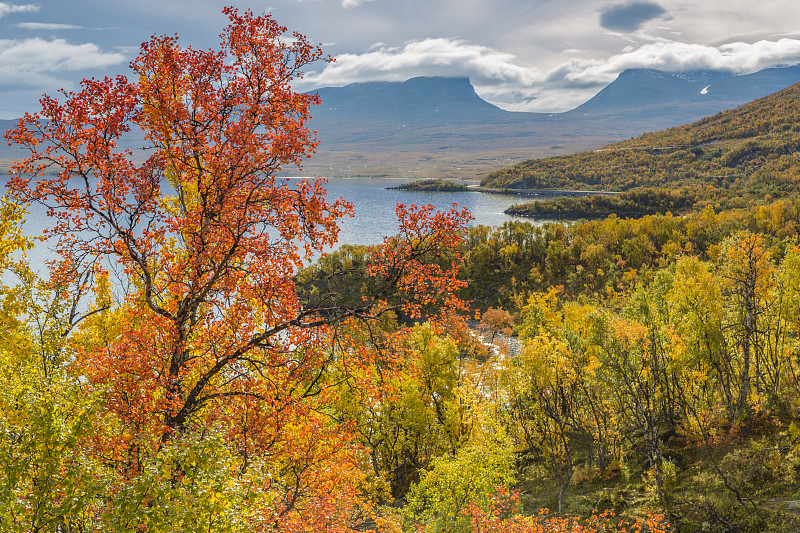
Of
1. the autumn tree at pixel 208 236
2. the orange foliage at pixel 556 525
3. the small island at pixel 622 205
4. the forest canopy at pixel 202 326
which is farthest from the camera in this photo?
the small island at pixel 622 205

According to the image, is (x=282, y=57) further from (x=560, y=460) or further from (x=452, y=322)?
(x=452, y=322)

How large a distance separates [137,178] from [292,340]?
4.19 meters

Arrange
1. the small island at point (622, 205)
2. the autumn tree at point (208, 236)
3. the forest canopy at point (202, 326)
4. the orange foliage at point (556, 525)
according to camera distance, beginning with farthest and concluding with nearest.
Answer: the small island at point (622, 205) → the orange foliage at point (556, 525) → the autumn tree at point (208, 236) → the forest canopy at point (202, 326)

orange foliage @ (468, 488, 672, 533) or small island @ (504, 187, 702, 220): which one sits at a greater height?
small island @ (504, 187, 702, 220)

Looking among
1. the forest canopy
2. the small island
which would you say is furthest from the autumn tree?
the small island

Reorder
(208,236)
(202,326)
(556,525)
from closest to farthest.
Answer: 1. (208,236)
2. (202,326)
3. (556,525)

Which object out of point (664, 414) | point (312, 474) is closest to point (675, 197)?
point (664, 414)

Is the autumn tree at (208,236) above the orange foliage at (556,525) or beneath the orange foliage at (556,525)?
above

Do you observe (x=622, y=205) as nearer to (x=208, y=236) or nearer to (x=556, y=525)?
(x=556, y=525)

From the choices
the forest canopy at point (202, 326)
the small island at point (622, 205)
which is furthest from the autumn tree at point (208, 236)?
the small island at point (622, 205)

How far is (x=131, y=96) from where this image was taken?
29.4ft

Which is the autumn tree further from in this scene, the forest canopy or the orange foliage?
the orange foliage

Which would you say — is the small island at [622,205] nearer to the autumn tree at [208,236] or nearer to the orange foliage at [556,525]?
the orange foliage at [556,525]

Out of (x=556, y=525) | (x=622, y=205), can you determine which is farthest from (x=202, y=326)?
(x=622, y=205)
